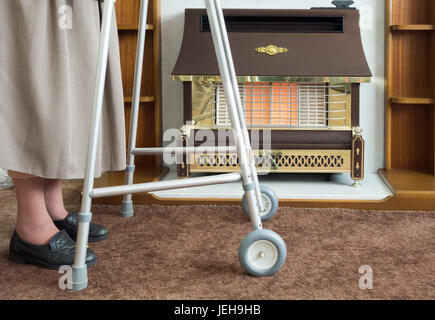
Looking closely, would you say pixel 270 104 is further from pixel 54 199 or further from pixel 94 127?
pixel 94 127

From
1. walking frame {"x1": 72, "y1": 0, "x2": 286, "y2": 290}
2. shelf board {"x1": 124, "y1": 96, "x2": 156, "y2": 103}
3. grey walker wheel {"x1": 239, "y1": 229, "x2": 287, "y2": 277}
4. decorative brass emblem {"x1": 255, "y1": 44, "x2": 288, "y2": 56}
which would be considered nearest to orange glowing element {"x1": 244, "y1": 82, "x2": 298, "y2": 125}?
decorative brass emblem {"x1": 255, "y1": 44, "x2": 288, "y2": 56}

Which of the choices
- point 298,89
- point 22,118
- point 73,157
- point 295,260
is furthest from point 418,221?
point 22,118

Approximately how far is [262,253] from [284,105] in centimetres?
99

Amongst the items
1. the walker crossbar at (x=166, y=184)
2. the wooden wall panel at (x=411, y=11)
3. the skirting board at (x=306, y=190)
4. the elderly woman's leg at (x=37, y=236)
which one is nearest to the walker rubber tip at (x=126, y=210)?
the skirting board at (x=306, y=190)

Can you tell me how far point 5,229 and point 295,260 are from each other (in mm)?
814

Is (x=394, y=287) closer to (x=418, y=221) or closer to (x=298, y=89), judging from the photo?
(x=418, y=221)

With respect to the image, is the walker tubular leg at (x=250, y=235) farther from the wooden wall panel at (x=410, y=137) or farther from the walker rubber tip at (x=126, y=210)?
the wooden wall panel at (x=410, y=137)

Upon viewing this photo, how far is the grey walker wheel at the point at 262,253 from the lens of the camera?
1.03 meters

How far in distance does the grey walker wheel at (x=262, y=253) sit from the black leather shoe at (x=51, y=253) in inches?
13.2

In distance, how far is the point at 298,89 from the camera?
191 cm

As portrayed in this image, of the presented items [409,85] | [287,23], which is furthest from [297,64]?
[409,85]
